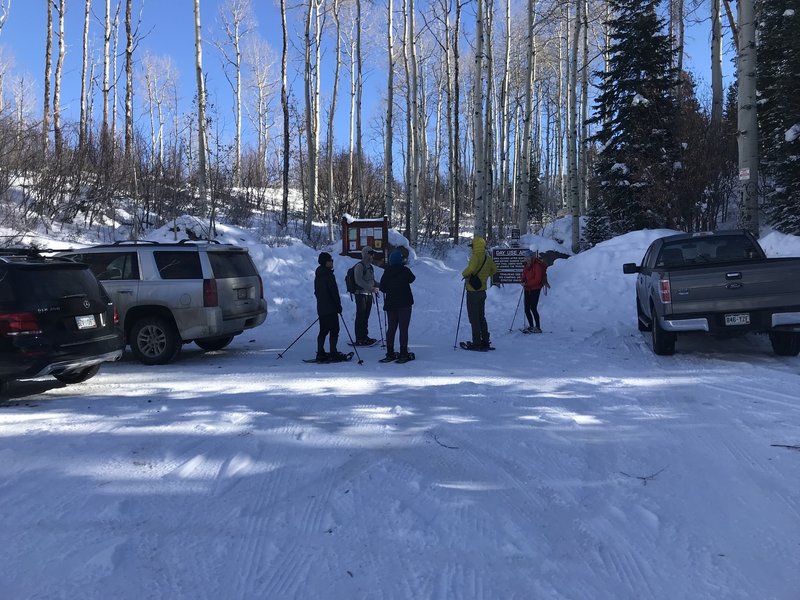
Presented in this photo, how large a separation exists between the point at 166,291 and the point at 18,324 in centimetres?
298

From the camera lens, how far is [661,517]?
3.77 meters

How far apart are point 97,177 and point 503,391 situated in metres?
17.9

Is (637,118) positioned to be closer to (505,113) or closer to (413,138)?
(505,113)

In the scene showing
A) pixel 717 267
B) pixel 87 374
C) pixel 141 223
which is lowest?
pixel 87 374

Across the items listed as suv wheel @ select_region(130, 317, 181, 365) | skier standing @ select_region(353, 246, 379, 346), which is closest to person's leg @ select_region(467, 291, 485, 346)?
skier standing @ select_region(353, 246, 379, 346)

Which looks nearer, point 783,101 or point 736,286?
point 736,286

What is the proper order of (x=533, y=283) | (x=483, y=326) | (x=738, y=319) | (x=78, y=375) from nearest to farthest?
(x=78, y=375) < (x=738, y=319) < (x=483, y=326) < (x=533, y=283)

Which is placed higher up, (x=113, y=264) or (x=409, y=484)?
(x=113, y=264)

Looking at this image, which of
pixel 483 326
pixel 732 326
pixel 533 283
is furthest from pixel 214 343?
pixel 732 326

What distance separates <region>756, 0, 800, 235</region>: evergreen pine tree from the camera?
18.4 m

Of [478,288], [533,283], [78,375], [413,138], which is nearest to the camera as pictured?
[78,375]

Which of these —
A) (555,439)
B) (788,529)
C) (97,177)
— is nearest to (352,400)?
(555,439)

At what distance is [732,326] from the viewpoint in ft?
26.8

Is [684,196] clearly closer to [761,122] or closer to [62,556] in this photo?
[761,122]
